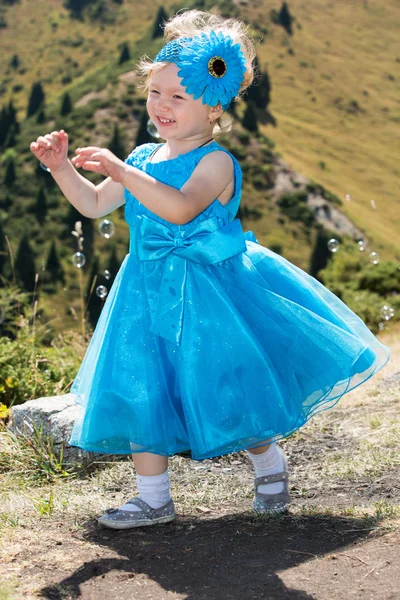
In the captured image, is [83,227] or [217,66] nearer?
[217,66]

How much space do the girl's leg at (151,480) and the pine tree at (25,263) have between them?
202 feet

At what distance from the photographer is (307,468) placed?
463cm

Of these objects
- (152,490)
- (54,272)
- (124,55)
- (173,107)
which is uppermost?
(173,107)

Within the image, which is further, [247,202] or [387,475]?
[247,202]

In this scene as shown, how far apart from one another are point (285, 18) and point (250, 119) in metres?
27.2

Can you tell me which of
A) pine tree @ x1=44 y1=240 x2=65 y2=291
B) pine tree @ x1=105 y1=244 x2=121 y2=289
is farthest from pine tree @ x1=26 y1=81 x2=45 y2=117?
pine tree @ x1=105 y1=244 x2=121 y2=289

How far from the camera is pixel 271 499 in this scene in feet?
12.5

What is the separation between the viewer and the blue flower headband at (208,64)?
3.57 m

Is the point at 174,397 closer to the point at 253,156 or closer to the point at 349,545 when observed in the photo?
the point at 349,545

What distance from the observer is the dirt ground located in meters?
3.00

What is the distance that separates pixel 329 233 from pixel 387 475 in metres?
83.9

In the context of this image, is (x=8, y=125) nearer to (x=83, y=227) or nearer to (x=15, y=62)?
(x=15, y=62)

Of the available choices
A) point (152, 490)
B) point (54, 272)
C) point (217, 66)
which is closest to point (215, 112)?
point (217, 66)

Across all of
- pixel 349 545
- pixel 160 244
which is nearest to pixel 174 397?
pixel 160 244
